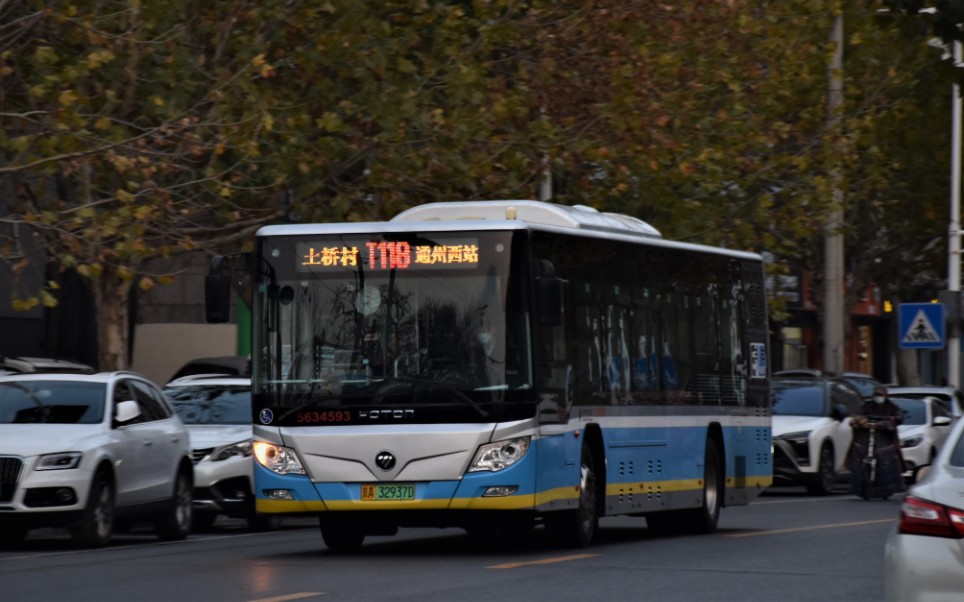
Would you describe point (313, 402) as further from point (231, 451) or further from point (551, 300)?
point (231, 451)

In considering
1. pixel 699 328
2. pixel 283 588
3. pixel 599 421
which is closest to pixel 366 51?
pixel 699 328

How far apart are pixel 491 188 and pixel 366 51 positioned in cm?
242

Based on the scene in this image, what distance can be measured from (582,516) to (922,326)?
19741 mm

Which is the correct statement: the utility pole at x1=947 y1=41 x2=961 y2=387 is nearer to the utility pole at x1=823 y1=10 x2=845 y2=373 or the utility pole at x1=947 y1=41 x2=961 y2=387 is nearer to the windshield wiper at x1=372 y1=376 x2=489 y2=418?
the utility pole at x1=823 y1=10 x2=845 y2=373

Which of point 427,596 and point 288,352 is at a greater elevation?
point 288,352

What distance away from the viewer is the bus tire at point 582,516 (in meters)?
16.7

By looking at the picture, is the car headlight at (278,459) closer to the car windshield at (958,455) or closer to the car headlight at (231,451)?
the car headlight at (231,451)

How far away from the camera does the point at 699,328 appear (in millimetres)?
19781

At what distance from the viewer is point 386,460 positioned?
51.8 feet

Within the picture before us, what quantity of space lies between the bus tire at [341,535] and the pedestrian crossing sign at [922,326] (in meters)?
19.9

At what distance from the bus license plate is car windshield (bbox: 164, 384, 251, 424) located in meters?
→ 6.24

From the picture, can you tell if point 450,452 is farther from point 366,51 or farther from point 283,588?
point 366,51

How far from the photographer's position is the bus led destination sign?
16.1m

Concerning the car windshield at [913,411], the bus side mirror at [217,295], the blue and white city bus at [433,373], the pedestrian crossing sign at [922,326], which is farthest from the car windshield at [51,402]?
the pedestrian crossing sign at [922,326]
